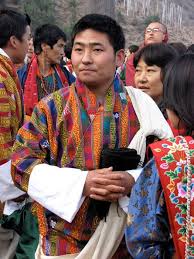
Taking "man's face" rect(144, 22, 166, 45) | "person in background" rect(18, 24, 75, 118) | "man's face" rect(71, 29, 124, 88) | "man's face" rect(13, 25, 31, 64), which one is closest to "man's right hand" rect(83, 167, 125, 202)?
"man's face" rect(71, 29, 124, 88)

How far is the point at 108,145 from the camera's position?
240 centimetres

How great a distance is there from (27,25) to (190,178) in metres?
2.62

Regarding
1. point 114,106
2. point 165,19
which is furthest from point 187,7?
point 114,106

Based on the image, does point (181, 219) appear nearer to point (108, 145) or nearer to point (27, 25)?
point (108, 145)

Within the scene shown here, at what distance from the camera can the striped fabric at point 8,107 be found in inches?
129

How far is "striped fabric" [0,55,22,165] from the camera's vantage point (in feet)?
10.8

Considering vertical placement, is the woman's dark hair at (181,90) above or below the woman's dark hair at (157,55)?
above

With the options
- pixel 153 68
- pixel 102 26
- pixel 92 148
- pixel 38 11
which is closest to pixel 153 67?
pixel 153 68

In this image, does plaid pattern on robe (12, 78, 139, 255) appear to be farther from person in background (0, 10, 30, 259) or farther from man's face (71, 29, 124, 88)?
person in background (0, 10, 30, 259)

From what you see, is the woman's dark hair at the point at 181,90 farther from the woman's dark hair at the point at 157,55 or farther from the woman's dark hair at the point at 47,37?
the woman's dark hair at the point at 47,37

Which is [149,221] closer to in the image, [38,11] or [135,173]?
[135,173]

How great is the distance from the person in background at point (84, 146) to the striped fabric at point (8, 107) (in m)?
0.88

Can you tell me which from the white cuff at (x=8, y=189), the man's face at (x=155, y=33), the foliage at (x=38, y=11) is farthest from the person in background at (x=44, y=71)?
the foliage at (x=38, y=11)

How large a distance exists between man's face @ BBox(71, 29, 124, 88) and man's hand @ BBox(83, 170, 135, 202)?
487 millimetres
